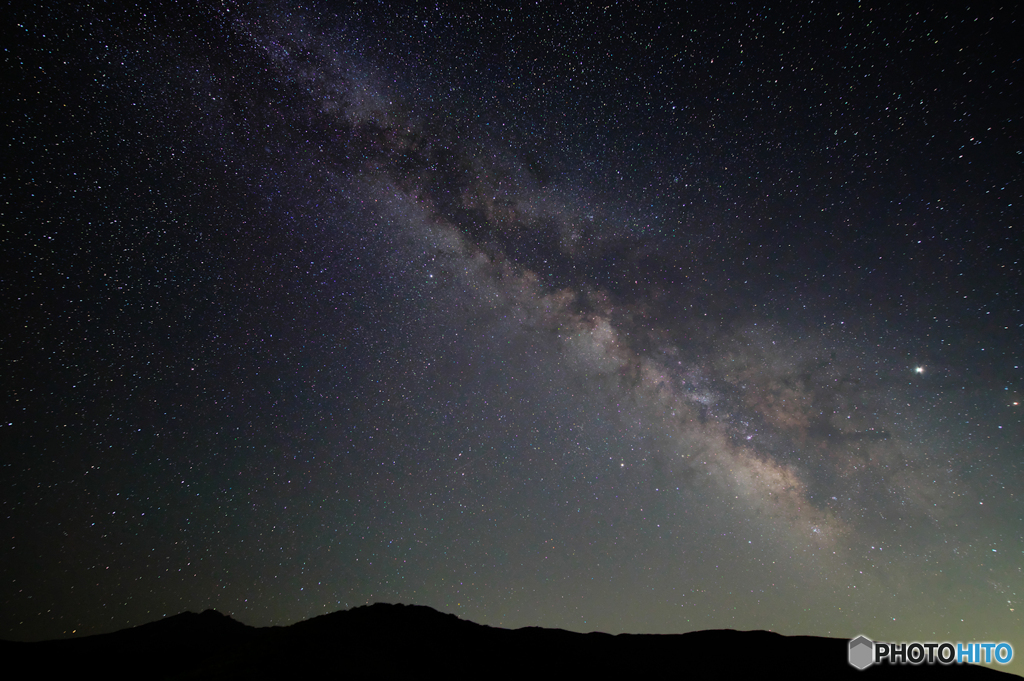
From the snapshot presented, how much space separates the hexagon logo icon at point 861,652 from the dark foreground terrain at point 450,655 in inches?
13.7

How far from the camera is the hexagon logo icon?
1438 centimetres

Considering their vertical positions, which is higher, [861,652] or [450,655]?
[861,652]

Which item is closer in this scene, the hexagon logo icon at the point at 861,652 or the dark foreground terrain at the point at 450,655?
the dark foreground terrain at the point at 450,655

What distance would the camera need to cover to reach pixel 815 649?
53.0 feet

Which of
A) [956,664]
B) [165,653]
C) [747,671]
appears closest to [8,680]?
[165,653]

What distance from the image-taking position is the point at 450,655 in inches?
594

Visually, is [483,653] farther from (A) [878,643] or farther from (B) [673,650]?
(A) [878,643]

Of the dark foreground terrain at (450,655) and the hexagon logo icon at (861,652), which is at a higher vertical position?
the hexagon logo icon at (861,652)

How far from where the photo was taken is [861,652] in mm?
15008

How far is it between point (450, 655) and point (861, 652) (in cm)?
1545

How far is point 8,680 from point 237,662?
17234 millimetres

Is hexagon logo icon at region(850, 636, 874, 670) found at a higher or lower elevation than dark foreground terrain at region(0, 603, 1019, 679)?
higher

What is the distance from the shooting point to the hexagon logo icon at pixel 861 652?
47.2 ft

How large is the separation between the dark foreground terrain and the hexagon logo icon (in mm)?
348
